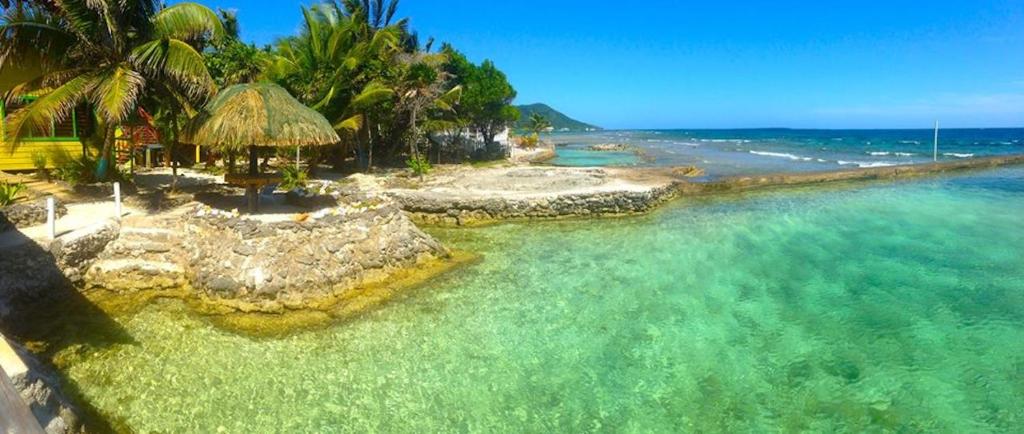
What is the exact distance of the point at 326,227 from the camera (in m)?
9.30

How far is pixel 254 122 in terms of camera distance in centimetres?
905

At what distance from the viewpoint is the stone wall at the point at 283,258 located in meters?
8.37

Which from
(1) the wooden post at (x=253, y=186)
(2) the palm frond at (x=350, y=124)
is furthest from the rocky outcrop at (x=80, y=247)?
(2) the palm frond at (x=350, y=124)

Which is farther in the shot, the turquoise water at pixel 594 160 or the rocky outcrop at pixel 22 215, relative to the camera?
the turquoise water at pixel 594 160

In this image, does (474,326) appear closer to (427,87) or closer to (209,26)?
(209,26)

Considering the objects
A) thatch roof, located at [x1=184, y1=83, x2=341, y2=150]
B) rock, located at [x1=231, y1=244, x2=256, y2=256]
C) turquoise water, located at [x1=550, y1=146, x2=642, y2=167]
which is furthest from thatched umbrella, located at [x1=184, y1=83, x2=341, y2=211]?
turquoise water, located at [x1=550, y1=146, x2=642, y2=167]

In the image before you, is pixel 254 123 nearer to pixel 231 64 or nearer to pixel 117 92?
pixel 117 92


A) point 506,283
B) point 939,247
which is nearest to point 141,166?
point 506,283

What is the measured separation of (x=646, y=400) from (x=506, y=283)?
4.26 m

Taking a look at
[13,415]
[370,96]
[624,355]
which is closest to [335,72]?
[370,96]

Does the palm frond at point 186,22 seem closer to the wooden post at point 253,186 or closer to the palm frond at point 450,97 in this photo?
the wooden post at point 253,186

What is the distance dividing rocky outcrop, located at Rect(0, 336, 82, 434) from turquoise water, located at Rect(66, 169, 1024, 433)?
49cm

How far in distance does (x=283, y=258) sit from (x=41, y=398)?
417cm

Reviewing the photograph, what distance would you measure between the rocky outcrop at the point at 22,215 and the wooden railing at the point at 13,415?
29.6ft
